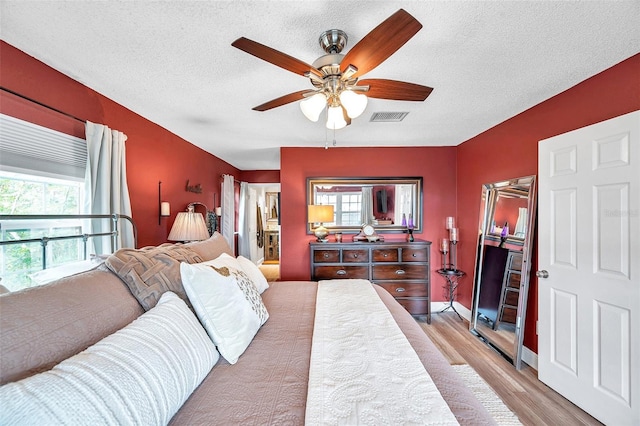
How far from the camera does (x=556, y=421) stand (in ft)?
5.78

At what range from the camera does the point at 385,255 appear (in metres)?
3.35

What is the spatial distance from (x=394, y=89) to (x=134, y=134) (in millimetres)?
2380

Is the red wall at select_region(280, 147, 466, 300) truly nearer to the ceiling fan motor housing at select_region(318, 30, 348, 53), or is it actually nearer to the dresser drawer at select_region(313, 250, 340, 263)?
the dresser drawer at select_region(313, 250, 340, 263)

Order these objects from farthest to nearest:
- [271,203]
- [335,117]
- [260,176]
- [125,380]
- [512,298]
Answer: [271,203]
[260,176]
[512,298]
[335,117]
[125,380]

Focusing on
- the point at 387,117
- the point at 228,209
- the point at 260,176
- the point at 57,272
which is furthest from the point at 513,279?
the point at 260,176

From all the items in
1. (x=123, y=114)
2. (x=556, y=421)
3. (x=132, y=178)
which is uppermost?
(x=123, y=114)

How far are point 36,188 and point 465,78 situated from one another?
3.04 metres

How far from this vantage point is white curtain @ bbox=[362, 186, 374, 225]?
12.5ft

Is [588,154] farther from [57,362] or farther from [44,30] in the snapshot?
[44,30]

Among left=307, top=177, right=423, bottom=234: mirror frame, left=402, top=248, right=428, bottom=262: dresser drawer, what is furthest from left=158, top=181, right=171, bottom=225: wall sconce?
left=402, top=248, right=428, bottom=262: dresser drawer

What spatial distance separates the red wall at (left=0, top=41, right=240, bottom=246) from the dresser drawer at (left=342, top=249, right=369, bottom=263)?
212 cm

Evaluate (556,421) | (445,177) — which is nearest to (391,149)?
(445,177)

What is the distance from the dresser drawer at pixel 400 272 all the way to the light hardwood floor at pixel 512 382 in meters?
0.63

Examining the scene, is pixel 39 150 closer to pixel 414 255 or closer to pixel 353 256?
pixel 353 256
